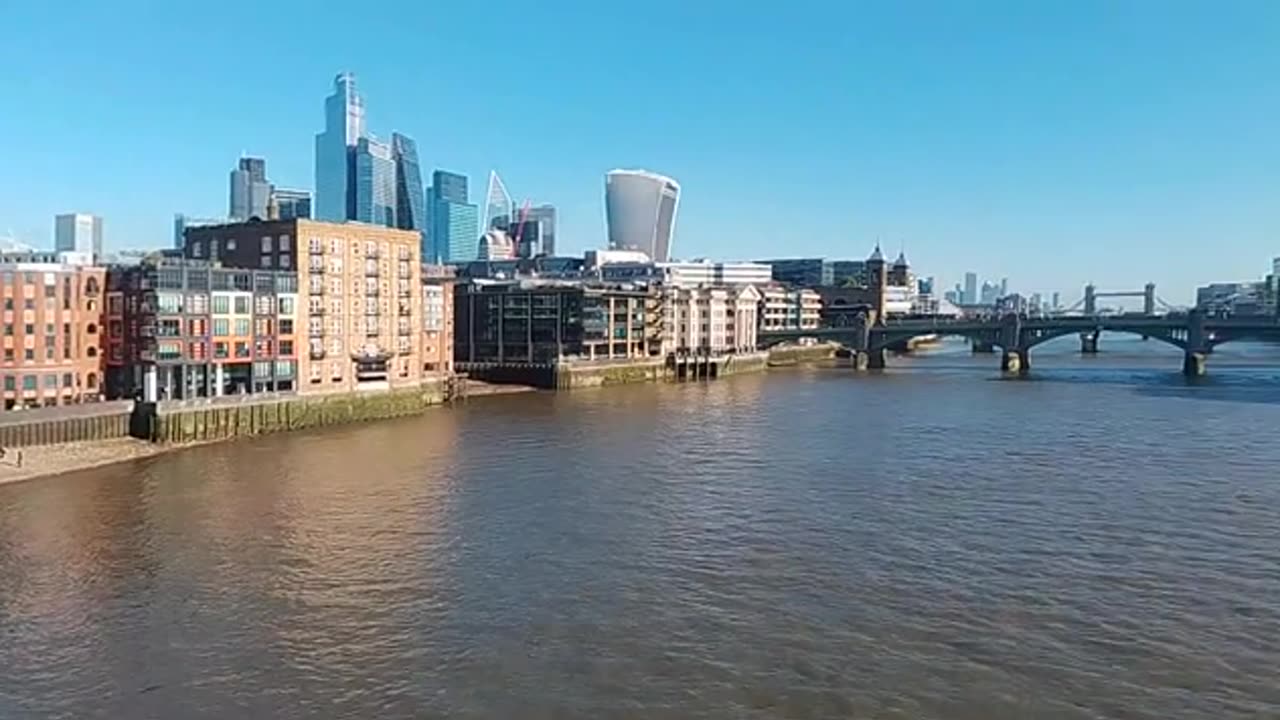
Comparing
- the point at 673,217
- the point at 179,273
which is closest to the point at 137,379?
the point at 179,273

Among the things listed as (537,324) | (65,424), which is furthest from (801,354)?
(65,424)

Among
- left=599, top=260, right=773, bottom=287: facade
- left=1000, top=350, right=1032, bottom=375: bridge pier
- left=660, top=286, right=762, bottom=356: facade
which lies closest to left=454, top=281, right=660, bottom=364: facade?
left=660, top=286, right=762, bottom=356: facade

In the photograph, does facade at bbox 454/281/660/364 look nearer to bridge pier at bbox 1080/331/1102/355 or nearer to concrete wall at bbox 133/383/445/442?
concrete wall at bbox 133/383/445/442

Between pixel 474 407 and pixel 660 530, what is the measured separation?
27.6 m

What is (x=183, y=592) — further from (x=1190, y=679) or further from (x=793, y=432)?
(x=793, y=432)

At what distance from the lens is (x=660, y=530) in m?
19.5

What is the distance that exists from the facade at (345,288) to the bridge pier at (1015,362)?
43.5 meters

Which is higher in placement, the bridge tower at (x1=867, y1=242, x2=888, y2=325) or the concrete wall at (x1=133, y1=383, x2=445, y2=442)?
the bridge tower at (x1=867, y1=242, x2=888, y2=325)

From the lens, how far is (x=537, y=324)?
64.9 meters

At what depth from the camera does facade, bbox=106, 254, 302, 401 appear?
34812 mm

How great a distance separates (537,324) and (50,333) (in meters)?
33.8

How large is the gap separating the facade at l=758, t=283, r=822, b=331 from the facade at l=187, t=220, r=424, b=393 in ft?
185

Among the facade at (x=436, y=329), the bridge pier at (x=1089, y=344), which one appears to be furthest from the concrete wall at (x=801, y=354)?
the facade at (x=436, y=329)

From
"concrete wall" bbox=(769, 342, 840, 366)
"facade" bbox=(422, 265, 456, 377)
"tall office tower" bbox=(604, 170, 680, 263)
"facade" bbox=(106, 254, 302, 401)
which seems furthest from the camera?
"tall office tower" bbox=(604, 170, 680, 263)
